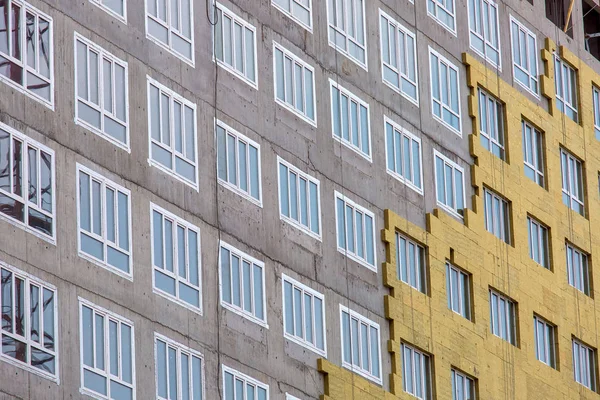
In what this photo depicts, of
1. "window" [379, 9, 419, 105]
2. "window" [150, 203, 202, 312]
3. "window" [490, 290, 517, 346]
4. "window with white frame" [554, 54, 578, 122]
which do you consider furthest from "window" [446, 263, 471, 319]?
"window" [150, 203, 202, 312]

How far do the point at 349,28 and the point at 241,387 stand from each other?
1345cm

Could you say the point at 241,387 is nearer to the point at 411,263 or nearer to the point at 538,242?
the point at 411,263

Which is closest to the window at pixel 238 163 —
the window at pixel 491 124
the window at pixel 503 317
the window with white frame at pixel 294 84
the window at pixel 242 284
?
the window at pixel 242 284

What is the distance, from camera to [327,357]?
53.6 meters

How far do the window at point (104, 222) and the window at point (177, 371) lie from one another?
217cm

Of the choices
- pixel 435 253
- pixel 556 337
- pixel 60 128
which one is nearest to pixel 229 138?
pixel 60 128

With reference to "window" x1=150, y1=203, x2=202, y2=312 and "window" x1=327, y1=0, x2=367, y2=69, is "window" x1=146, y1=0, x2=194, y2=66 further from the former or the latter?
"window" x1=327, y1=0, x2=367, y2=69

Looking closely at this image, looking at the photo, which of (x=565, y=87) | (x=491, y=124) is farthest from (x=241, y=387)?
(x=565, y=87)

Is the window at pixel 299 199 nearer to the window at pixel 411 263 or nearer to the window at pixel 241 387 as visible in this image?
the window at pixel 411 263

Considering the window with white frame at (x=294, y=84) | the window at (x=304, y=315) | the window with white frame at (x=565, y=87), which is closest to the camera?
the window at (x=304, y=315)

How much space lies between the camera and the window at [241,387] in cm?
4928

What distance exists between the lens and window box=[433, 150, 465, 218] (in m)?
61.1

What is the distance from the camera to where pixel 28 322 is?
1674 inches

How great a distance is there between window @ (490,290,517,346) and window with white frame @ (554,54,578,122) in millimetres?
9355
